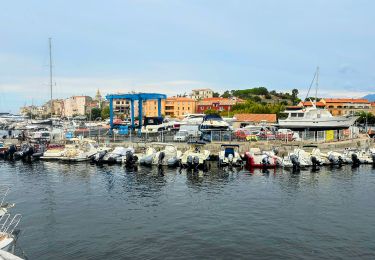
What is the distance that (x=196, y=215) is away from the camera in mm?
23328

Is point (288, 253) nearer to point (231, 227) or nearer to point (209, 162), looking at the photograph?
point (231, 227)

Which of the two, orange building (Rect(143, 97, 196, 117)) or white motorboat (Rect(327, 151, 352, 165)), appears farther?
orange building (Rect(143, 97, 196, 117))

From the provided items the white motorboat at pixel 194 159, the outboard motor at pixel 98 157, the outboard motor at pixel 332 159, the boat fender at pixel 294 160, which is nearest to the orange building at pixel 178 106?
the outboard motor at pixel 98 157

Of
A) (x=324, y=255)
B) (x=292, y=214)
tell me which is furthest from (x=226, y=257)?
(x=292, y=214)

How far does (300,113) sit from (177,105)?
86.0m

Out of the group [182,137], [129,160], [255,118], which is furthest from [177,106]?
[129,160]

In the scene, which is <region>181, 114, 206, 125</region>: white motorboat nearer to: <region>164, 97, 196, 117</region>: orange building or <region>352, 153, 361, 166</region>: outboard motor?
<region>352, 153, 361, 166</region>: outboard motor

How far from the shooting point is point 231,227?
20969mm

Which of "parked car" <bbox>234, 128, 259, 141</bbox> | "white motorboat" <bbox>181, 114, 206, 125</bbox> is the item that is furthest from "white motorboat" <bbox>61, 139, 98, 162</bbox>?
"white motorboat" <bbox>181, 114, 206, 125</bbox>

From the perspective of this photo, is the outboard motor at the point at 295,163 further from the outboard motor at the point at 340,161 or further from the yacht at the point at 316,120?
the yacht at the point at 316,120

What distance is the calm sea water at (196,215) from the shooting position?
17891 millimetres

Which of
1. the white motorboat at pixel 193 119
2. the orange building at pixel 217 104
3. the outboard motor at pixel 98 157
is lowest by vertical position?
the outboard motor at pixel 98 157

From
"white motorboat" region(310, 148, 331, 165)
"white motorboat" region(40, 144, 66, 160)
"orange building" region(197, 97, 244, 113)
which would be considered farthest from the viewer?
"orange building" region(197, 97, 244, 113)

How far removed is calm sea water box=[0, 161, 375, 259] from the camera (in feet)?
58.7
